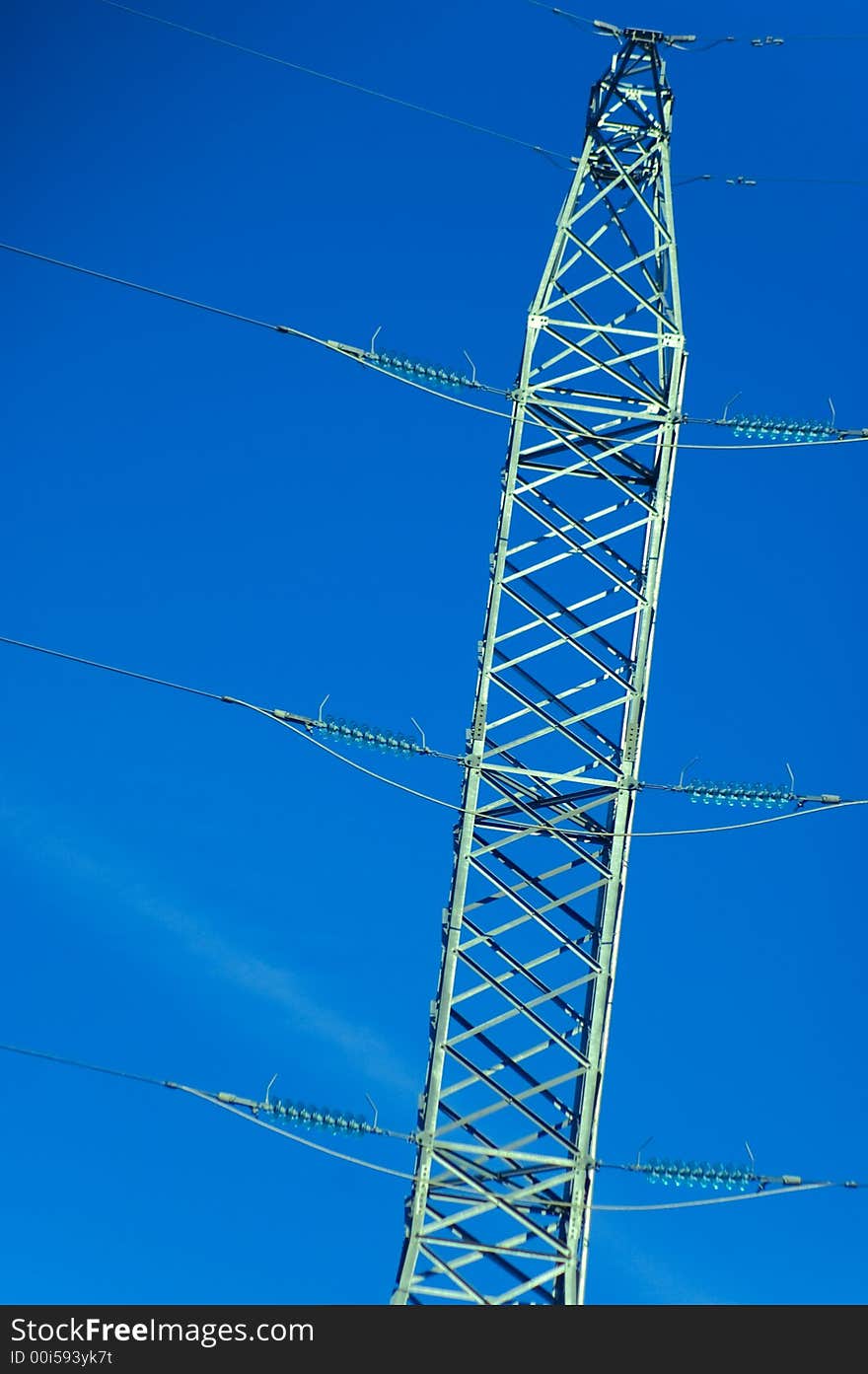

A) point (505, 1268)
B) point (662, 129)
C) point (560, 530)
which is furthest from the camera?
point (662, 129)

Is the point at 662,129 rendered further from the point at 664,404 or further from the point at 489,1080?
the point at 489,1080

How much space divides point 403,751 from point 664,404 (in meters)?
7.52

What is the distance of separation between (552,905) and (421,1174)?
15.1 ft

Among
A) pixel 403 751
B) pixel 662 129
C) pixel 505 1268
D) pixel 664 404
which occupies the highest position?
pixel 662 129

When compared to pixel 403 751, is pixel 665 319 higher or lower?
higher

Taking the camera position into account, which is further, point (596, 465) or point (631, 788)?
point (596, 465)

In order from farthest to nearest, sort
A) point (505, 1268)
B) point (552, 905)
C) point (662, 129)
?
point (662, 129), point (552, 905), point (505, 1268)

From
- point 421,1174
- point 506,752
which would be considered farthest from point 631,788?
point 421,1174

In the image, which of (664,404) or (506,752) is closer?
(506,752)

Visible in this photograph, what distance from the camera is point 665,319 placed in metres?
34.2

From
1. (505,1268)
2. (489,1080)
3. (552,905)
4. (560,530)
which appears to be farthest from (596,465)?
(505,1268)

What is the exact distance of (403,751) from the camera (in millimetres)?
31266

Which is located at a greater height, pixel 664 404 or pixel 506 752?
pixel 664 404

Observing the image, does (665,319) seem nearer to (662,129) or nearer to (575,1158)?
(662,129)
